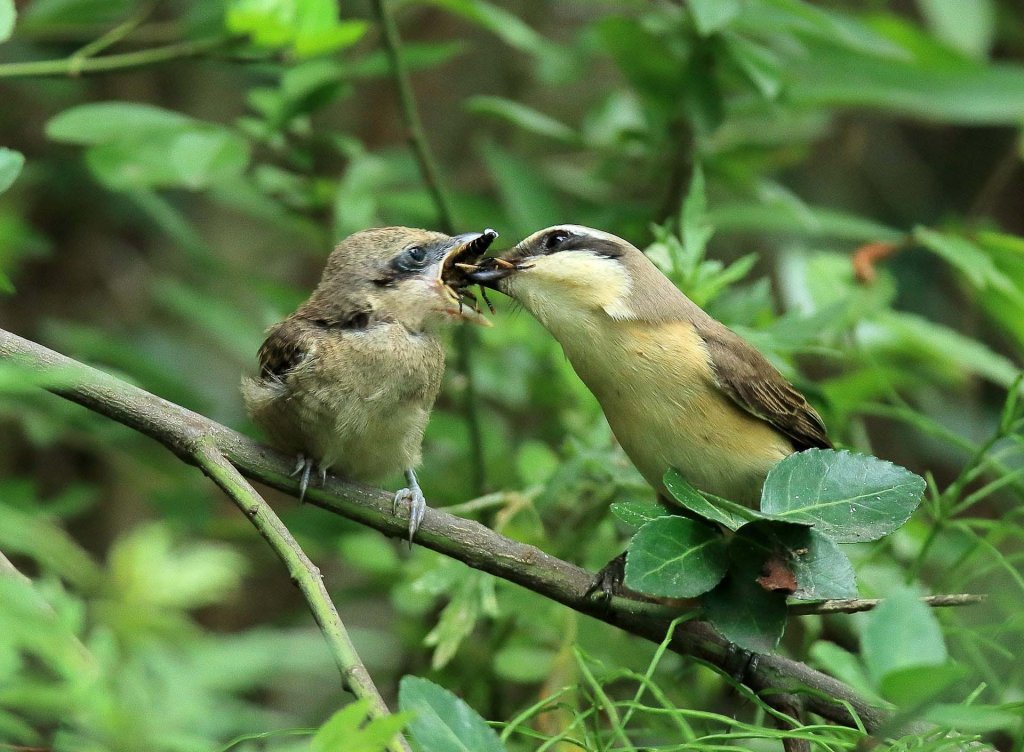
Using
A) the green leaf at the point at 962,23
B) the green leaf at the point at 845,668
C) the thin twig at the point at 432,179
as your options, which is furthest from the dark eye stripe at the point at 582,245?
the green leaf at the point at 962,23

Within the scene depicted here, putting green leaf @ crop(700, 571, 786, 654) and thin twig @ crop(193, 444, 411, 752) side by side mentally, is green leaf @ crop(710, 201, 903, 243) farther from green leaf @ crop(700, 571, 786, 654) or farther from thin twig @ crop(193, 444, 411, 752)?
thin twig @ crop(193, 444, 411, 752)

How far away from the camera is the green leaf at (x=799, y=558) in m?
1.86

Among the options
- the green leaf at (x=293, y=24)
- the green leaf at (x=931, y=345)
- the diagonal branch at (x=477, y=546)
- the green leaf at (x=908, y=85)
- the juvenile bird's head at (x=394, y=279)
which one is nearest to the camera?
the diagonal branch at (x=477, y=546)

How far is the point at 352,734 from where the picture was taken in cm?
123

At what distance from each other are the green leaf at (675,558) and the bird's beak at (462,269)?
101cm

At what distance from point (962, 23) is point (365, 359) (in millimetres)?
3457

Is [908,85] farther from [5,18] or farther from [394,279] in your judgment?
[5,18]

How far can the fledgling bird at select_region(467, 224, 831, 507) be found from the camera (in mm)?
2658

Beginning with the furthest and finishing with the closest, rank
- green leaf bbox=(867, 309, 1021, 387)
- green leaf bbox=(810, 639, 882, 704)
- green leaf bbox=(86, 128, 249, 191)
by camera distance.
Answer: green leaf bbox=(867, 309, 1021, 387), green leaf bbox=(86, 128, 249, 191), green leaf bbox=(810, 639, 882, 704)

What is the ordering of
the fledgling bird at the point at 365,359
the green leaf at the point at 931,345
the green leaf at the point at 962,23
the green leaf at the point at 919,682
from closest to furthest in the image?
1. the green leaf at the point at 919,682
2. the fledgling bird at the point at 365,359
3. the green leaf at the point at 931,345
4. the green leaf at the point at 962,23

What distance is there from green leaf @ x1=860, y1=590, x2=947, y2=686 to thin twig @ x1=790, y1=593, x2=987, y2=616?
69 centimetres

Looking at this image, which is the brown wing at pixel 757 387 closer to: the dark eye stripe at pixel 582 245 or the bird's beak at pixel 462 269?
the dark eye stripe at pixel 582 245

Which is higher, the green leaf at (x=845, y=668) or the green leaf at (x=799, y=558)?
the green leaf at (x=845, y=668)

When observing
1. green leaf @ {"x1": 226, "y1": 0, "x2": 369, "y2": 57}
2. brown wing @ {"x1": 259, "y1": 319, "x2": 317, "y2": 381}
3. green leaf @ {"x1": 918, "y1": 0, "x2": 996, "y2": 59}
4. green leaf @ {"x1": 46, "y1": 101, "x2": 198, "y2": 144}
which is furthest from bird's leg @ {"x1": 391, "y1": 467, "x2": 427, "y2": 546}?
green leaf @ {"x1": 918, "y1": 0, "x2": 996, "y2": 59}
